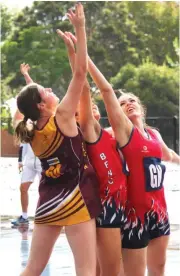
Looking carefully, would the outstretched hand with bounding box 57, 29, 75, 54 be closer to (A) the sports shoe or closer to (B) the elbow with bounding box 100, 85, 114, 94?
(B) the elbow with bounding box 100, 85, 114, 94

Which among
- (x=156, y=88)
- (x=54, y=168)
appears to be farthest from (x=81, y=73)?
(x=156, y=88)

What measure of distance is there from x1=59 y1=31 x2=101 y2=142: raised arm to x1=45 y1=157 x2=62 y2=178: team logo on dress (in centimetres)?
29

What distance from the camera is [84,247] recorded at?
5730 mm

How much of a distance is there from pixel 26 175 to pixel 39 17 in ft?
145

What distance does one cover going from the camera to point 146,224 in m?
6.12

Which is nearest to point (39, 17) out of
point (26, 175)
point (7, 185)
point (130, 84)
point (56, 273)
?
point (130, 84)

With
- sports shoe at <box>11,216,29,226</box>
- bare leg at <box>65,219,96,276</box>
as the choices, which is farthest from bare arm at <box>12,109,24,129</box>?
sports shoe at <box>11,216,29,226</box>

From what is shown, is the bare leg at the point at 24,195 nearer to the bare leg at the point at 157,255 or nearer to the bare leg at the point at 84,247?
the bare leg at the point at 157,255

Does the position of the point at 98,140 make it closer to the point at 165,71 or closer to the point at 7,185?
the point at 7,185

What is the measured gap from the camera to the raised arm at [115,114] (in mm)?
5988

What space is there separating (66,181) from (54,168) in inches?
5.1

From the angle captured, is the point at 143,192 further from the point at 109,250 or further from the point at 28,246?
the point at 28,246

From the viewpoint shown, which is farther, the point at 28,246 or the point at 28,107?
the point at 28,246

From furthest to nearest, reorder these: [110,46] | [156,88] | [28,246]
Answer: [110,46] < [156,88] < [28,246]
